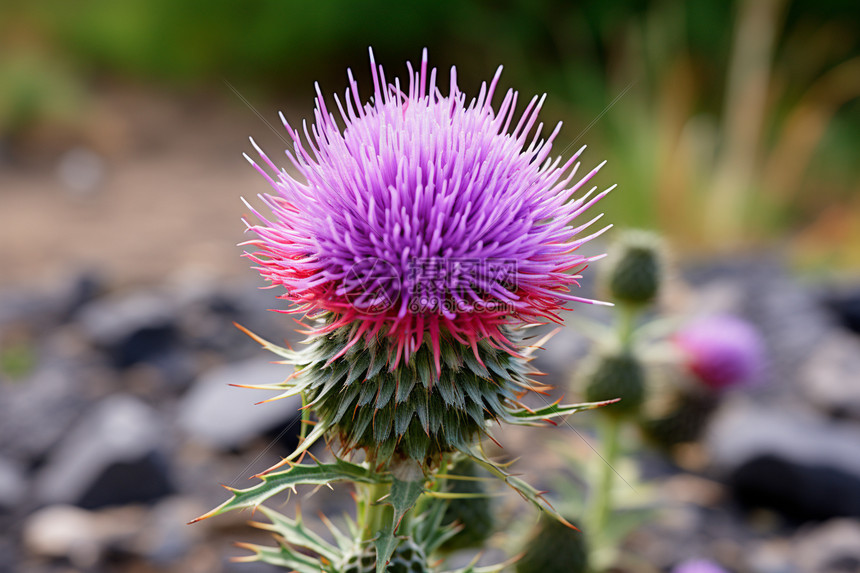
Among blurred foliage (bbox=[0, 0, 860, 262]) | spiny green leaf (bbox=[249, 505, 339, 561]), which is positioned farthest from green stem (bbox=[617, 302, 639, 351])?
blurred foliage (bbox=[0, 0, 860, 262])

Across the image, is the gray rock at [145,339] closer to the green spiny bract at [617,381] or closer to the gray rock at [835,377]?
the green spiny bract at [617,381]

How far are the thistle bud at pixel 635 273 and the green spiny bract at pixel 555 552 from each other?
1340 mm

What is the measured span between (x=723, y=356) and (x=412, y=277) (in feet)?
11.8

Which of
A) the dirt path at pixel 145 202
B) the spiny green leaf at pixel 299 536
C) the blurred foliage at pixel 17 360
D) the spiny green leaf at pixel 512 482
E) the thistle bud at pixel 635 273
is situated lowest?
the spiny green leaf at pixel 299 536

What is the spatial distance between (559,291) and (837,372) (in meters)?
5.13

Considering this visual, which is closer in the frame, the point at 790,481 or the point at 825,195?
the point at 790,481

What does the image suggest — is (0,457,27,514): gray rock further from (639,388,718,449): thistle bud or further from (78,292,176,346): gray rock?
(639,388,718,449): thistle bud

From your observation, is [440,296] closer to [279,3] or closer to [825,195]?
[825,195]

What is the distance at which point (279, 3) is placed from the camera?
49.7 ft

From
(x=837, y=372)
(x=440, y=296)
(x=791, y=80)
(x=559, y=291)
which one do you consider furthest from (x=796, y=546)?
(x=791, y=80)

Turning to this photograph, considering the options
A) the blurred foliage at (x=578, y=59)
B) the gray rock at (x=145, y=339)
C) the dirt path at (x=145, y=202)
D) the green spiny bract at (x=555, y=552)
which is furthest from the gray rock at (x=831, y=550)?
the blurred foliage at (x=578, y=59)

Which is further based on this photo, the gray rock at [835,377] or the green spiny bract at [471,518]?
the gray rock at [835,377]

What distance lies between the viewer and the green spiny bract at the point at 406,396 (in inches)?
69.8

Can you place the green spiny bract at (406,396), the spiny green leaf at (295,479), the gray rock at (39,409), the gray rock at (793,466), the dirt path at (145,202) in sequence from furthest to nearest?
→ 1. the dirt path at (145,202)
2. the gray rock at (39,409)
3. the gray rock at (793,466)
4. the green spiny bract at (406,396)
5. the spiny green leaf at (295,479)
